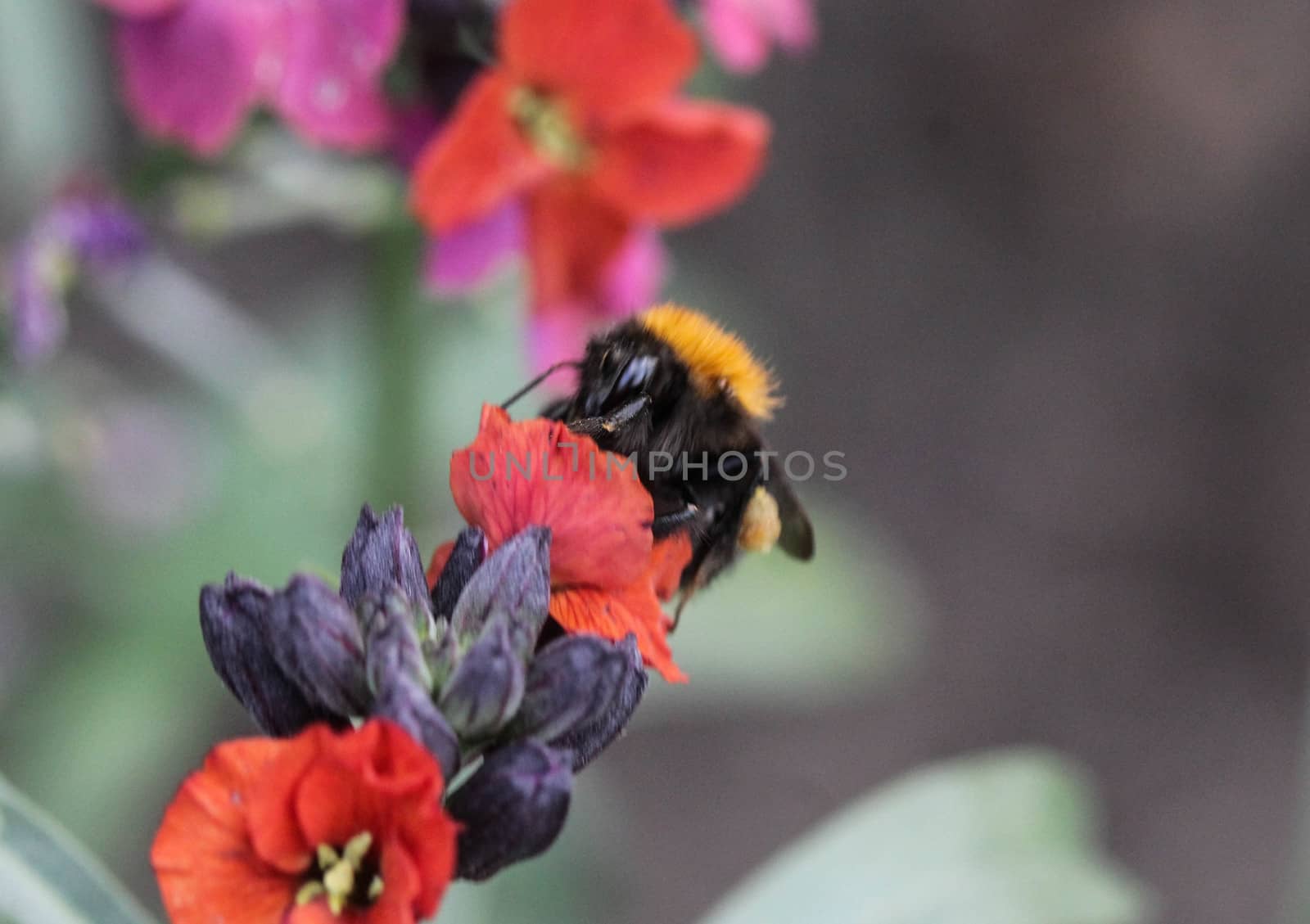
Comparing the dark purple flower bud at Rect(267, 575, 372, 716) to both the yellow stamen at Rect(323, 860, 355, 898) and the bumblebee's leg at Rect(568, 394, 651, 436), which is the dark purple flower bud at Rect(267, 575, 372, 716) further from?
the bumblebee's leg at Rect(568, 394, 651, 436)

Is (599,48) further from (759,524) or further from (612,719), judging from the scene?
(612,719)

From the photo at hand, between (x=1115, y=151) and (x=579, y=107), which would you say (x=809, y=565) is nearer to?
(x=579, y=107)

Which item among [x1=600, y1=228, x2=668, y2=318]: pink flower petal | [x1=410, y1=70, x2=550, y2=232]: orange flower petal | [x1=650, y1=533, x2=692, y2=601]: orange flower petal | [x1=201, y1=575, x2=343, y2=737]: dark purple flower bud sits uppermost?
[x1=600, y1=228, x2=668, y2=318]: pink flower petal

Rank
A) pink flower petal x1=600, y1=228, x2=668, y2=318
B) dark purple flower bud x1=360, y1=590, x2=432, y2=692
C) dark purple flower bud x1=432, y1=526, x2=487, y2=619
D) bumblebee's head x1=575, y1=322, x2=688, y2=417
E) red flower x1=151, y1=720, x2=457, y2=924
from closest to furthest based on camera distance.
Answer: red flower x1=151, y1=720, x2=457, y2=924 < dark purple flower bud x1=360, y1=590, x2=432, y2=692 < dark purple flower bud x1=432, y1=526, x2=487, y2=619 < bumblebee's head x1=575, y1=322, x2=688, y2=417 < pink flower petal x1=600, y1=228, x2=668, y2=318

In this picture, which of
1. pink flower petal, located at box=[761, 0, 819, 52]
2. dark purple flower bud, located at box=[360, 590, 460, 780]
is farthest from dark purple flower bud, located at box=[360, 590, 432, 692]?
pink flower petal, located at box=[761, 0, 819, 52]

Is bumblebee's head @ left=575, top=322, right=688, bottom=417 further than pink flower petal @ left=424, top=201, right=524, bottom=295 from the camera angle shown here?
No

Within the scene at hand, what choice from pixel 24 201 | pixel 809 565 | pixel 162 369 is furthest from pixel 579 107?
pixel 162 369
